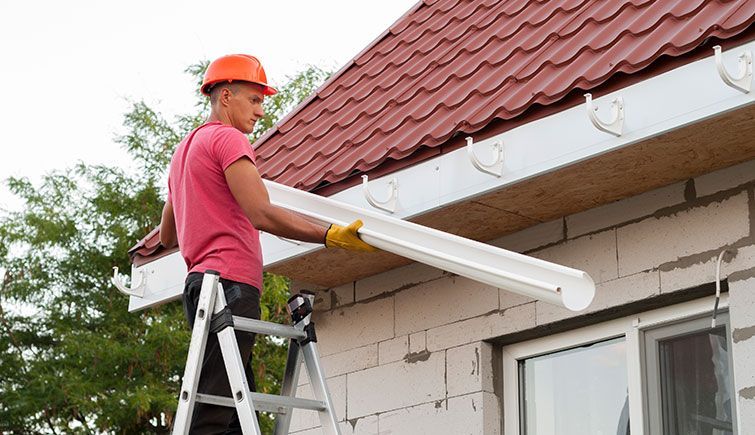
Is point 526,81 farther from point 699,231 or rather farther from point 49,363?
point 49,363

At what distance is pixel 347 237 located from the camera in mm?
4141

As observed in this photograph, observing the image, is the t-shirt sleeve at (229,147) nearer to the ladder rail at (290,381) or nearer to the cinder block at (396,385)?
the ladder rail at (290,381)

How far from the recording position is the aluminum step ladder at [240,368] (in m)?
3.97

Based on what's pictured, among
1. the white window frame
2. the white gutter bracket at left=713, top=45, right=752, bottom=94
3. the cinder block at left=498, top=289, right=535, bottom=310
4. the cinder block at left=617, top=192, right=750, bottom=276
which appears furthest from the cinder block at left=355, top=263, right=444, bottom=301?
the white gutter bracket at left=713, top=45, right=752, bottom=94

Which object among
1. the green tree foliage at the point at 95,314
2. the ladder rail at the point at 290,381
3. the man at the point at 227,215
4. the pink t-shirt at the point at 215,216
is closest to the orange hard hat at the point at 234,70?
the man at the point at 227,215

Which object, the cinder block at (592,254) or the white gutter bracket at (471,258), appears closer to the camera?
the white gutter bracket at (471,258)

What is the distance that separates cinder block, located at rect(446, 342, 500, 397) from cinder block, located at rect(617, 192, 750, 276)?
2.63ft

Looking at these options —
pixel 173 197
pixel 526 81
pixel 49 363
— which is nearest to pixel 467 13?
pixel 526 81

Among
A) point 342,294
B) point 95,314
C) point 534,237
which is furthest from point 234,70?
point 95,314

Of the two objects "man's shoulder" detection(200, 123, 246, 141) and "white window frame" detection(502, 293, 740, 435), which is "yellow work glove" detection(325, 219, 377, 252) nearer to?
"man's shoulder" detection(200, 123, 246, 141)

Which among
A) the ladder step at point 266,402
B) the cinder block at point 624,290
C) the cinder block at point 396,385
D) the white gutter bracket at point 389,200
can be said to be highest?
the white gutter bracket at point 389,200

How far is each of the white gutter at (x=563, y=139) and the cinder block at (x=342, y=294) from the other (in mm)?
737

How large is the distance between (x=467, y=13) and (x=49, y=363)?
13400 millimetres

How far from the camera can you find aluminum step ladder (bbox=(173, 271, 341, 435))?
3.97 metres
